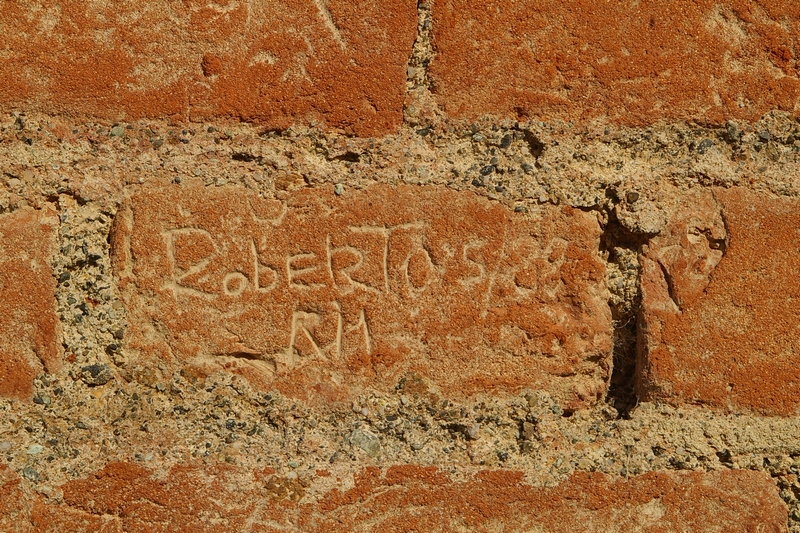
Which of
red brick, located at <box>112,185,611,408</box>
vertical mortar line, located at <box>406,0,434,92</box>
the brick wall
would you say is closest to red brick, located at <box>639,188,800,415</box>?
the brick wall

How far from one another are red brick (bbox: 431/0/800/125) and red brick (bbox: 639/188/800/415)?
0.14 metres

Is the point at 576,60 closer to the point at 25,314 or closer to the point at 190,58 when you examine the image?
the point at 190,58

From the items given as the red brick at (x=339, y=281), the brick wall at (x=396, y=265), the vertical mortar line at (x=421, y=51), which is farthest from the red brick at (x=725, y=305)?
the vertical mortar line at (x=421, y=51)

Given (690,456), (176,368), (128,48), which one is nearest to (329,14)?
(128,48)

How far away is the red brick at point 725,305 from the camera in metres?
0.92

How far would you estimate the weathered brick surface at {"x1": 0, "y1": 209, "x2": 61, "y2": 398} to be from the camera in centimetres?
91

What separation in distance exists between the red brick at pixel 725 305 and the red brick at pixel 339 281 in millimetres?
133

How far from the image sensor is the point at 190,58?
0.93 meters

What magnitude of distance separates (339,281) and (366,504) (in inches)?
11.0

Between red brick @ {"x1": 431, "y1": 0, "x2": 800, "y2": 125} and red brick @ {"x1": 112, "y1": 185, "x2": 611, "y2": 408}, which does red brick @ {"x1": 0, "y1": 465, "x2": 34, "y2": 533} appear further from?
red brick @ {"x1": 431, "y1": 0, "x2": 800, "y2": 125}

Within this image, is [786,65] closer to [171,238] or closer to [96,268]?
[171,238]

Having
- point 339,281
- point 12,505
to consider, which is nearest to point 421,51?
point 339,281

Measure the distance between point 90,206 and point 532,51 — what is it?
59cm

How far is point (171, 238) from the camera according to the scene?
0.91 meters
